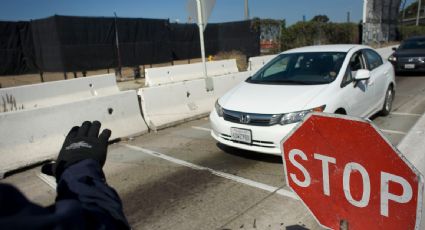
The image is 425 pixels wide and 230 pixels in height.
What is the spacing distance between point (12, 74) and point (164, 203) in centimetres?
1618

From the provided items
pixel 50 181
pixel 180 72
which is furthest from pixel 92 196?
pixel 180 72

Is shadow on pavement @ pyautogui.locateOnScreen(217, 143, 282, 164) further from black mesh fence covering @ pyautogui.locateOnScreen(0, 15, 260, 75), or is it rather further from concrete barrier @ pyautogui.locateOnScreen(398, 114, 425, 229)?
black mesh fence covering @ pyautogui.locateOnScreen(0, 15, 260, 75)

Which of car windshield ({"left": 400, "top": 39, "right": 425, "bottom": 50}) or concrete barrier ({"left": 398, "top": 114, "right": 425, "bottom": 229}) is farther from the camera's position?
car windshield ({"left": 400, "top": 39, "right": 425, "bottom": 50})

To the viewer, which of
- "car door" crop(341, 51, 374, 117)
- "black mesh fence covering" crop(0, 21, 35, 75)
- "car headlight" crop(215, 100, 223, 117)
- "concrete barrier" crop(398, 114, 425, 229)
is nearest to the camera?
"concrete barrier" crop(398, 114, 425, 229)

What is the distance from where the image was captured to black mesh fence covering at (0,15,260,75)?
16406mm

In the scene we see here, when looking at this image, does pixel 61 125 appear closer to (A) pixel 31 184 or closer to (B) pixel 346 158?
(A) pixel 31 184

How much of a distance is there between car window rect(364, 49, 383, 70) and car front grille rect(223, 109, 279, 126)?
10.1 ft

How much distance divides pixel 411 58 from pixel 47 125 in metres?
13.7

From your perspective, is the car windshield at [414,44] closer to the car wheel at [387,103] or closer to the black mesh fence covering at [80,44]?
the car wheel at [387,103]

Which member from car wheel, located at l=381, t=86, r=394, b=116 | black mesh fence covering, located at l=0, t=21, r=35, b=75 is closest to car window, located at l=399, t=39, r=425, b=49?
car wheel, located at l=381, t=86, r=394, b=116

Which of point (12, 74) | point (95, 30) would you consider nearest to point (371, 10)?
point (95, 30)

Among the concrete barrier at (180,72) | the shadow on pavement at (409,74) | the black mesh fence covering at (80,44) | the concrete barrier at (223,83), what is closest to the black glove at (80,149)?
the concrete barrier at (223,83)

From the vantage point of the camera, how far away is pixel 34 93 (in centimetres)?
984

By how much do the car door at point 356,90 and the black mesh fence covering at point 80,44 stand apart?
13401 millimetres
